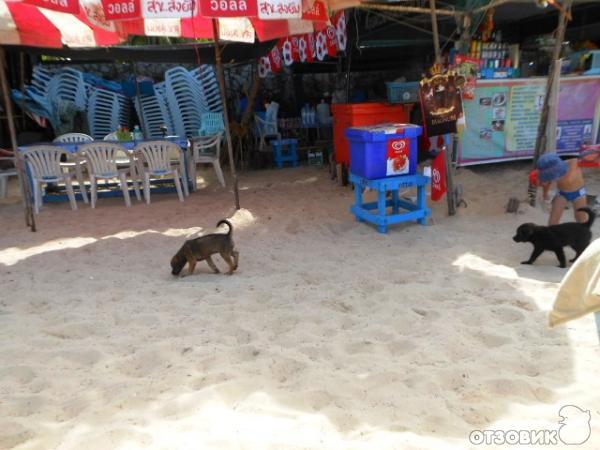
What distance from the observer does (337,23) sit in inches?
276

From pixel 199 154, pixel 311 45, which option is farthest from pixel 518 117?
pixel 199 154

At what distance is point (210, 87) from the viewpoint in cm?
1156

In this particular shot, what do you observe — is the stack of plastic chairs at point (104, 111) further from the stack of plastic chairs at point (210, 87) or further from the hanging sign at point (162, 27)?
the hanging sign at point (162, 27)

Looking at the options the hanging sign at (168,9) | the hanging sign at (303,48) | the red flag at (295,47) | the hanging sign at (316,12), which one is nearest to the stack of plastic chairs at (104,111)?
the red flag at (295,47)

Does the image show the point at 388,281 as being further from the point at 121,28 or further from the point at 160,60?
the point at 160,60

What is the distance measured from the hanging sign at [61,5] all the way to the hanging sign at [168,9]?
65 centimetres

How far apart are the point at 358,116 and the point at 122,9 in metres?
3.67

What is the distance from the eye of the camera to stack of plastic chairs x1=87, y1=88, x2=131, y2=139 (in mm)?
10938

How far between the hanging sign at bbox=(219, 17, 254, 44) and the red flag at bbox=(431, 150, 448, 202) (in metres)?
3.35

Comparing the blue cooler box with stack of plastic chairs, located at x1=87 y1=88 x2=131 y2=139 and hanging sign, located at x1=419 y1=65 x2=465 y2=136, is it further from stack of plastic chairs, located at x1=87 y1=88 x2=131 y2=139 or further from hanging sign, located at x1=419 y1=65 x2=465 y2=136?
stack of plastic chairs, located at x1=87 y1=88 x2=131 y2=139

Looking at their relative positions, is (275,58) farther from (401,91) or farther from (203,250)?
(203,250)

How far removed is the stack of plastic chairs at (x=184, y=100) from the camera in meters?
11.1

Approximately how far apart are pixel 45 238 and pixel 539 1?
6.30 meters

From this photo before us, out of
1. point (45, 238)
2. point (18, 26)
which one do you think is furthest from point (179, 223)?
point (18, 26)
